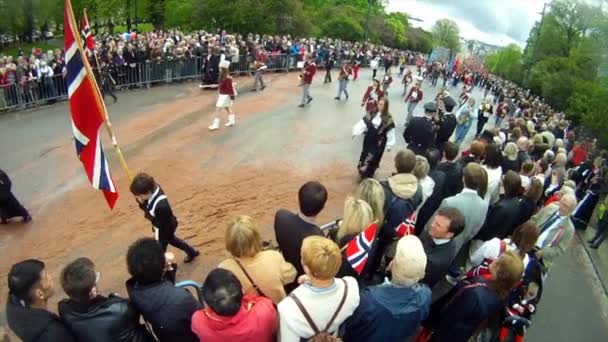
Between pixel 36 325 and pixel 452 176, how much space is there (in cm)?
547

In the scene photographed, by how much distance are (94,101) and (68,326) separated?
3222 millimetres

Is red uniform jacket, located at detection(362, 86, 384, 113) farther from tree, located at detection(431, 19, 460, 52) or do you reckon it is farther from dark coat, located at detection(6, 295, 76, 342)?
tree, located at detection(431, 19, 460, 52)

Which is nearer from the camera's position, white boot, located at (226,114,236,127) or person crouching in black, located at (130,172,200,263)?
person crouching in black, located at (130,172,200,263)

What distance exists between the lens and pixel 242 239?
3217mm

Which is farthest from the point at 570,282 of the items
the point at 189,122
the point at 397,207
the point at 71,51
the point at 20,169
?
the point at 20,169

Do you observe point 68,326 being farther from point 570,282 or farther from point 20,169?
point 570,282

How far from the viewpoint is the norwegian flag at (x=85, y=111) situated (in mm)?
5059

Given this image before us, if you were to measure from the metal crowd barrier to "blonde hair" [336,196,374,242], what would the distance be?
12.3m

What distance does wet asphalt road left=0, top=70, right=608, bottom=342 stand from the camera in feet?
21.6

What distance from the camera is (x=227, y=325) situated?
108 inches

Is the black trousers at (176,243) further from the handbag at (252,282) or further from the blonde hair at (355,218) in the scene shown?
the blonde hair at (355,218)

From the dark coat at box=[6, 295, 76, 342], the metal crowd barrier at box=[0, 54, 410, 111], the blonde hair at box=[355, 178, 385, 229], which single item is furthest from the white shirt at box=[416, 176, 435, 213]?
the metal crowd barrier at box=[0, 54, 410, 111]

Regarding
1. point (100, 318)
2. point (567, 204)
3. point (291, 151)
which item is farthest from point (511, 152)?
point (100, 318)

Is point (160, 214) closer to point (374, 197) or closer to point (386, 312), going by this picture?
point (374, 197)
